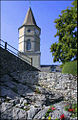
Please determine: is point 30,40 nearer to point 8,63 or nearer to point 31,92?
point 8,63

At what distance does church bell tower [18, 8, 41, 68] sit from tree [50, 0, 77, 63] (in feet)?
58.1

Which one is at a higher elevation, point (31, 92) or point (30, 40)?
point (30, 40)

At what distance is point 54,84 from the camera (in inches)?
416

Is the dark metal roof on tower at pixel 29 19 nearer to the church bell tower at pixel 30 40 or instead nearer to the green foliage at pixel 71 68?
the church bell tower at pixel 30 40

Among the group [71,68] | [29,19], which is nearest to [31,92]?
[71,68]

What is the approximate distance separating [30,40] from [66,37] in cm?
1984

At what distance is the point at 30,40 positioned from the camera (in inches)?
1329

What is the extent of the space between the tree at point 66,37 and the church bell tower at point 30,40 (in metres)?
17.7

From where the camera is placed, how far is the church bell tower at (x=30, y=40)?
1304 inches

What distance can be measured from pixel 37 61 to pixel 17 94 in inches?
959

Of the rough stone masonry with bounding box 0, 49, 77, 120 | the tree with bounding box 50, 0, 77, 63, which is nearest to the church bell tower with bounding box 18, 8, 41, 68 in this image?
the tree with bounding box 50, 0, 77, 63

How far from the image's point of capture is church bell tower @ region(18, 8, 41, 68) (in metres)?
33.1

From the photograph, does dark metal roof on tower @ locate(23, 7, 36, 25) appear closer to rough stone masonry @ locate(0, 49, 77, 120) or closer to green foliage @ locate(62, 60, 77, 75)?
rough stone masonry @ locate(0, 49, 77, 120)

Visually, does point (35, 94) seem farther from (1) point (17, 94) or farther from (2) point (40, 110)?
(2) point (40, 110)
